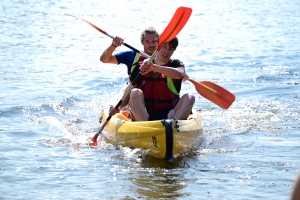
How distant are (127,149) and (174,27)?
3.74ft

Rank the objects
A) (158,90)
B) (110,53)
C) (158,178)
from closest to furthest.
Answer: (158,178) → (158,90) → (110,53)

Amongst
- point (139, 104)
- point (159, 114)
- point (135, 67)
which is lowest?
point (159, 114)

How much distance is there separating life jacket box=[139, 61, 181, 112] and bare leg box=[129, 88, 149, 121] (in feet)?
0.50

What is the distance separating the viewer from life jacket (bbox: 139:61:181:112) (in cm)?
571

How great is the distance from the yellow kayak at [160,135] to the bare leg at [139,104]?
0.34 ft

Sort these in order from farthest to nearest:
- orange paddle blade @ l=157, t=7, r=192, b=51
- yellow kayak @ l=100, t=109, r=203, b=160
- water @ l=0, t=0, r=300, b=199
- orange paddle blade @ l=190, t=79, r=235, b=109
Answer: orange paddle blade @ l=190, t=79, r=235, b=109
orange paddle blade @ l=157, t=7, r=192, b=51
yellow kayak @ l=100, t=109, r=203, b=160
water @ l=0, t=0, r=300, b=199

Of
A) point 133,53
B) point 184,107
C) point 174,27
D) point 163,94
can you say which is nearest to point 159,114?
point 163,94

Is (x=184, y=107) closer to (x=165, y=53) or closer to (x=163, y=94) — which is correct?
(x=163, y=94)

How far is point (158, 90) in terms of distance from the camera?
571cm

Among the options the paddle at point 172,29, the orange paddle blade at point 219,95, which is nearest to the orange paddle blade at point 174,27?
the paddle at point 172,29

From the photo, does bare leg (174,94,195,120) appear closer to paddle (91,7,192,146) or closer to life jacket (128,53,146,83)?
paddle (91,7,192,146)

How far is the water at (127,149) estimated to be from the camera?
475 cm

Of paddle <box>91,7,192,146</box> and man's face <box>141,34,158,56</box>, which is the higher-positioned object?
paddle <box>91,7,192,146</box>

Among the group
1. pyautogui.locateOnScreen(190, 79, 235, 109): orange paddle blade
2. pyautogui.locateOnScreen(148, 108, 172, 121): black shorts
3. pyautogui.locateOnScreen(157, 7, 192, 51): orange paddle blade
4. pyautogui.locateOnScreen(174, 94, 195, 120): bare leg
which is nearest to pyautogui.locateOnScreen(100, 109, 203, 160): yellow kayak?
pyautogui.locateOnScreen(174, 94, 195, 120): bare leg
